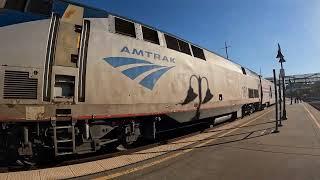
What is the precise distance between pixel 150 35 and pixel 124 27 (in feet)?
4.78

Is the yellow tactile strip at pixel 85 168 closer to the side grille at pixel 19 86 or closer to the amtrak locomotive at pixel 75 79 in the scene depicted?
the amtrak locomotive at pixel 75 79

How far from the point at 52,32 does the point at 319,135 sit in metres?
11.0

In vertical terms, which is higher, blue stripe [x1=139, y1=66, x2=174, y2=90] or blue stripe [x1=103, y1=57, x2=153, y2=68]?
blue stripe [x1=103, y1=57, x2=153, y2=68]

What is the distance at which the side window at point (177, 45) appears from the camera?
12.7 metres

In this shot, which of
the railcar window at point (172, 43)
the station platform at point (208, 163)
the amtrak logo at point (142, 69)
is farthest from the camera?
the railcar window at point (172, 43)

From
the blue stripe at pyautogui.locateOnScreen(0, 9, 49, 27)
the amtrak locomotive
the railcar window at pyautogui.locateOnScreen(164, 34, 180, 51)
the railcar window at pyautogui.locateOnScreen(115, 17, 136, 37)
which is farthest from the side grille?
the railcar window at pyautogui.locateOnScreen(164, 34, 180, 51)

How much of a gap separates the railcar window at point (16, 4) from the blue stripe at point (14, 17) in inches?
4.1

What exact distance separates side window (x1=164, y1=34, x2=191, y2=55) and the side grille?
5993 mm

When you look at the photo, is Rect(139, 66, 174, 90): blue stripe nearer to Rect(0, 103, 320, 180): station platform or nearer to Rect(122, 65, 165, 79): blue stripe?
Rect(122, 65, 165, 79): blue stripe

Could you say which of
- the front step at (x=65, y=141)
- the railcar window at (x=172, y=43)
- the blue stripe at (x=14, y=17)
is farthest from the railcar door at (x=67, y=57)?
the railcar window at (x=172, y=43)

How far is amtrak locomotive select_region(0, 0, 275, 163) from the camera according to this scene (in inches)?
298

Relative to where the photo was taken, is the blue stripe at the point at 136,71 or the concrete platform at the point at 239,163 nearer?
the concrete platform at the point at 239,163

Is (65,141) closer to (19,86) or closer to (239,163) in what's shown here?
(19,86)

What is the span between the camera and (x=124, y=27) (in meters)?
10.2
